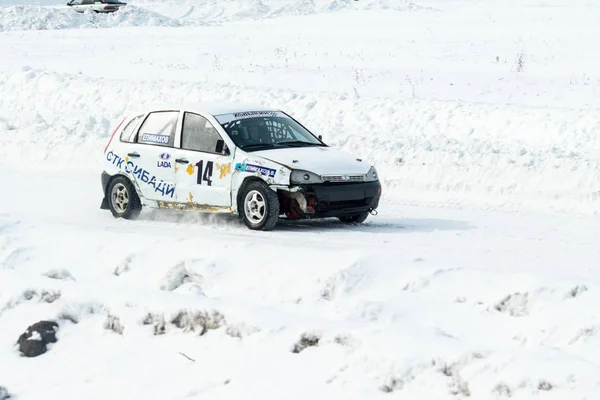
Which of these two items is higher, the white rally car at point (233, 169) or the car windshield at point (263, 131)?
the car windshield at point (263, 131)

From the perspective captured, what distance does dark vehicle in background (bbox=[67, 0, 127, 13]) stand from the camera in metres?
58.8

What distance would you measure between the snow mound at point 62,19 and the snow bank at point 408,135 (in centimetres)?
3243

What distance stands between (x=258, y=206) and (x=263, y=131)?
3.84ft

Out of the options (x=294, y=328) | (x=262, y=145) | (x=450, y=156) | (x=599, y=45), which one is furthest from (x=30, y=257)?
(x=599, y=45)

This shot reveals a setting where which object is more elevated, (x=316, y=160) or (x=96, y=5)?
(x=96, y=5)

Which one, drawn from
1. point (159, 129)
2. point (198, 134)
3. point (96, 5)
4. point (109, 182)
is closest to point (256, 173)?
point (198, 134)

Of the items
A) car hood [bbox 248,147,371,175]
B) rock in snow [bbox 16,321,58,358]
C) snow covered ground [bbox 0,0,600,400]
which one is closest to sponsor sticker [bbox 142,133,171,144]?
snow covered ground [bbox 0,0,600,400]

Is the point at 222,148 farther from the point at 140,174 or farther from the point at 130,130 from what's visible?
the point at 130,130

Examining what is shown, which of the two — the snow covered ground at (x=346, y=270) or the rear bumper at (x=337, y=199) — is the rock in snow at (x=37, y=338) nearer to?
the snow covered ground at (x=346, y=270)

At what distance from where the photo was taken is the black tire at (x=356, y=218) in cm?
1208

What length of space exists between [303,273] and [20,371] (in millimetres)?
2466

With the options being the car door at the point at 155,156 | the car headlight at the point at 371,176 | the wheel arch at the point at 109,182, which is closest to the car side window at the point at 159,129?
the car door at the point at 155,156

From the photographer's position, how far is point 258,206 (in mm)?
11320

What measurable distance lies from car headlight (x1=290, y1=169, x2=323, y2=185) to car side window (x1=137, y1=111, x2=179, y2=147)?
78.4 inches
